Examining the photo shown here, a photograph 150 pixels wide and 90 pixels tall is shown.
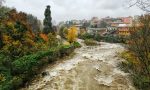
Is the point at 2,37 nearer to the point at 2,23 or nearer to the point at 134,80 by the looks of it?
the point at 2,23

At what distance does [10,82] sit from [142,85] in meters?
8.53

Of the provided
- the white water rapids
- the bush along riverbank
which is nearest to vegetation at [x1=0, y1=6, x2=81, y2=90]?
the bush along riverbank

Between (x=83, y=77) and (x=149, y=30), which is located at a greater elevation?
(x=149, y=30)

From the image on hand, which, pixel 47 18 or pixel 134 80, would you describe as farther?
pixel 47 18

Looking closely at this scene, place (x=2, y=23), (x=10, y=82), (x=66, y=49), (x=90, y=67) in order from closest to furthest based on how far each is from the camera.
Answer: (x=10, y=82) < (x=90, y=67) < (x=2, y=23) < (x=66, y=49)

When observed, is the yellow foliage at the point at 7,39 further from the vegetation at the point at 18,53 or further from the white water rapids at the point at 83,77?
the white water rapids at the point at 83,77

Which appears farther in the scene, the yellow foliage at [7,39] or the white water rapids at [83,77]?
the yellow foliage at [7,39]

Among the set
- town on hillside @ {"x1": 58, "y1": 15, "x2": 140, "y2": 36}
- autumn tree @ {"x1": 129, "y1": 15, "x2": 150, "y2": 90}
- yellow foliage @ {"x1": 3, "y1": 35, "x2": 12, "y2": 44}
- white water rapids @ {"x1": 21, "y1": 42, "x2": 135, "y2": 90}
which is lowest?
town on hillside @ {"x1": 58, "y1": 15, "x2": 140, "y2": 36}

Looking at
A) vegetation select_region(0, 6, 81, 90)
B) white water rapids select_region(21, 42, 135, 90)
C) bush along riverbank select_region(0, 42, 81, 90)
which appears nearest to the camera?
bush along riverbank select_region(0, 42, 81, 90)

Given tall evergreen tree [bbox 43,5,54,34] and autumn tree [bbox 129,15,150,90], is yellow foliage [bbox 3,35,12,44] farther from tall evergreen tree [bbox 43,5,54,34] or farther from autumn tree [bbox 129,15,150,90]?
tall evergreen tree [bbox 43,5,54,34]

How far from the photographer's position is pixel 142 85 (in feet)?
66.5

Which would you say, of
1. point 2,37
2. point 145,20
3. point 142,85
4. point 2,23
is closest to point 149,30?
point 145,20

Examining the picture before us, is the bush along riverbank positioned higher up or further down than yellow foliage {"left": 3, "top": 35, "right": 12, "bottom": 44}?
further down

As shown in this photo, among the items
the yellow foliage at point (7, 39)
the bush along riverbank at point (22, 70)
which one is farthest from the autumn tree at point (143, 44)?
the yellow foliage at point (7, 39)
